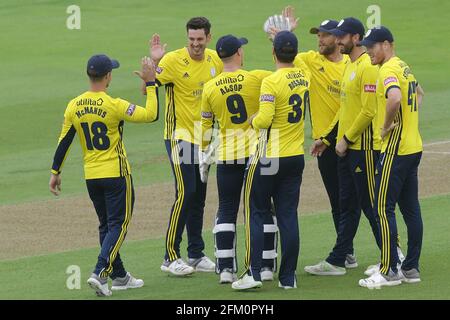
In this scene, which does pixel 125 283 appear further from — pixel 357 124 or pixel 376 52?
pixel 376 52

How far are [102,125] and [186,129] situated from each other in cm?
160

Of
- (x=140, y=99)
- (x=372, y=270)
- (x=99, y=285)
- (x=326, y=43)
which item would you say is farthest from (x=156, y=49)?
(x=140, y=99)

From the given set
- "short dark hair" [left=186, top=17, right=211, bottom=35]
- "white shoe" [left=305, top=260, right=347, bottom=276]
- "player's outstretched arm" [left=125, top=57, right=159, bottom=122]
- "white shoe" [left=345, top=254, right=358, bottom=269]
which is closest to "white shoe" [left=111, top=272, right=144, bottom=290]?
"player's outstretched arm" [left=125, top=57, right=159, bottom=122]

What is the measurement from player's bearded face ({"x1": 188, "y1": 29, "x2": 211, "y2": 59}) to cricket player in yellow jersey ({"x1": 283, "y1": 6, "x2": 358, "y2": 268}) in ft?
3.11

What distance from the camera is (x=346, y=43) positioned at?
12078 mm

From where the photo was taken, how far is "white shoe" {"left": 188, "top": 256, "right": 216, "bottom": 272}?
12.9 meters

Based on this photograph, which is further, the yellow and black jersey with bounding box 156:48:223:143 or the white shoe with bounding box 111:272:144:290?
the yellow and black jersey with bounding box 156:48:223:143

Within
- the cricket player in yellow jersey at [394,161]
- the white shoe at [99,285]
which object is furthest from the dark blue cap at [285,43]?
the white shoe at [99,285]

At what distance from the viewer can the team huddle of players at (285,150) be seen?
1134 centimetres

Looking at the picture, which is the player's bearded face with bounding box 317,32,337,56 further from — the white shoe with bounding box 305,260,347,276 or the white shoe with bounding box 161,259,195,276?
the white shoe with bounding box 161,259,195,276

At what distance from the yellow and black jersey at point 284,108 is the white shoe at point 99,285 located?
1.97 meters

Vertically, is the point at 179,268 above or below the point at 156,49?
below

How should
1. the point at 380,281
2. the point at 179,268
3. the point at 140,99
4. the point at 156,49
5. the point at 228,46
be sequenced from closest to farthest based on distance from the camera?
the point at 380,281, the point at 228,46, the point at 179,268, the point at 156,49, the point at 140,99

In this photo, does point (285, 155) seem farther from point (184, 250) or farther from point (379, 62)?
point (184, 250)
